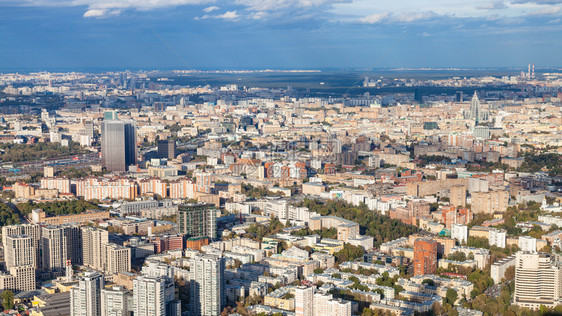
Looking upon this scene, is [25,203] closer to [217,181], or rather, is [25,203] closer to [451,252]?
[217,181]

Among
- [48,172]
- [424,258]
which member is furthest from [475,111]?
[424,258]

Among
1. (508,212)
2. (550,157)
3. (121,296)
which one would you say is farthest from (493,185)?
(121,296)

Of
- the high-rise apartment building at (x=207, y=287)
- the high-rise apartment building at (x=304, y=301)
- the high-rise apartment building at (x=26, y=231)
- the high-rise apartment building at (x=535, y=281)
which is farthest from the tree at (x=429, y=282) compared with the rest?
the high-rise apartment building at (x=26, y=231)

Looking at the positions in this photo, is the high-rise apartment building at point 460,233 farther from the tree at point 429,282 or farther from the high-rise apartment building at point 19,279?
the high-rise apartment building at point 19,279

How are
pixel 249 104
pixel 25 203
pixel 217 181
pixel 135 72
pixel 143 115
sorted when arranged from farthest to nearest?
pixel 135 72, pixel 249 104, pixel 143 115, pixel 217 181, pixel 25 203

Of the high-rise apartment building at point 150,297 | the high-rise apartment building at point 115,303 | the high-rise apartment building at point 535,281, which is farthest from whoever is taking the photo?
the high-rise apartment building at point 535,281

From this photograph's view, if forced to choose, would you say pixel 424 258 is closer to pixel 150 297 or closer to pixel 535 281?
pixel 535 281

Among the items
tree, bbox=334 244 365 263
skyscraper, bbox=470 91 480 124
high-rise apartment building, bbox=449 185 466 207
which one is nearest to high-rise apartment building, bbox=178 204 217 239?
tree, bbox=334 244 365 263
